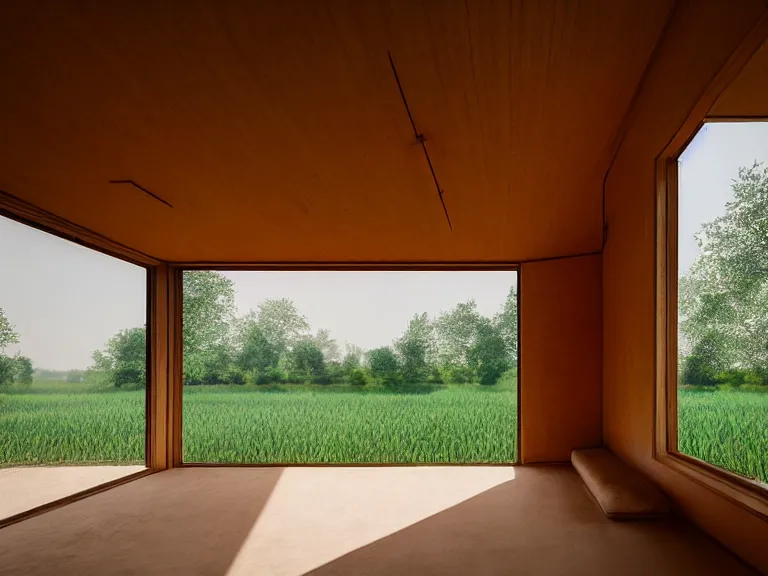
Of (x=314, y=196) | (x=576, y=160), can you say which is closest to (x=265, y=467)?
(x=314, y=196)

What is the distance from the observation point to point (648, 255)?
362 centimetres

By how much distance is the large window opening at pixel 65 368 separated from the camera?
421 cm

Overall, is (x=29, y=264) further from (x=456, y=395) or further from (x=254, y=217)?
(x=456, y=395)

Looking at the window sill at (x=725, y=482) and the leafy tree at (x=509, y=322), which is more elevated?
the leafy tree at (x=509, y=322)

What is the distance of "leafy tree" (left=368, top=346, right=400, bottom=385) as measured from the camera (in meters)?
8.62

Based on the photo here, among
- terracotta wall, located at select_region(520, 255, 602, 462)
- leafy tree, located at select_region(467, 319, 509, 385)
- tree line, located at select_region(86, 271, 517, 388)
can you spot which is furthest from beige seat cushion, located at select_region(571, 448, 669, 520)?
leafy tree, located at select_region(467, 319, 509, 385)

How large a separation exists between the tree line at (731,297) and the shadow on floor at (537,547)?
3.04 ft

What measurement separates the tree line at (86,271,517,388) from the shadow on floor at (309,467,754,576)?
3967 millimetres

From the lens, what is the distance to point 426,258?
5.58 m

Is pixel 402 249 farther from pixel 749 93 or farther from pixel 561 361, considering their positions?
pixel 749 93

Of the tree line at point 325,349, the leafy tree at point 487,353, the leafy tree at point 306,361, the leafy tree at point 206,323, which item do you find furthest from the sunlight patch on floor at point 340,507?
the leafy tree at point 206,323

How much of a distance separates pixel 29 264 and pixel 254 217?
1.94m

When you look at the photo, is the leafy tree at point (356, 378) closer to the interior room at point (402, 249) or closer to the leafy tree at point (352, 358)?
the leafy tree at point (352, 358)

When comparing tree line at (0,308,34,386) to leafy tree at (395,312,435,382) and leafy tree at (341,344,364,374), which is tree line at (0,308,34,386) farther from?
leafy tree at (395,312,435,382)
